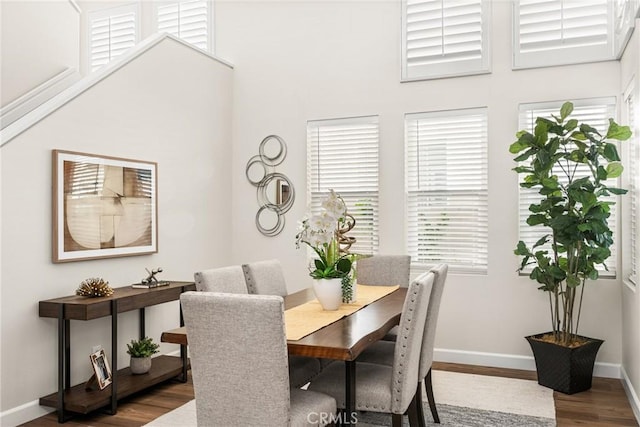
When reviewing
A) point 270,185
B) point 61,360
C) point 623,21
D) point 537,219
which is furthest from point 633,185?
point 61,360

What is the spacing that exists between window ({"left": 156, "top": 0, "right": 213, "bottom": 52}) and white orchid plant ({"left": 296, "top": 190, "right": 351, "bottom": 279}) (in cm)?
348

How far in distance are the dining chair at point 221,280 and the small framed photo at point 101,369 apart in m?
1.13

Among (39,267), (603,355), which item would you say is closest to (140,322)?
(39,267)

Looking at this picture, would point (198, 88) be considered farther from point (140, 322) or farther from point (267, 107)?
point (140, 322)

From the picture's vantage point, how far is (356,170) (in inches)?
204

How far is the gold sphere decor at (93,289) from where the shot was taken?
3628 millimetres

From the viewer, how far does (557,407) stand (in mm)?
3666

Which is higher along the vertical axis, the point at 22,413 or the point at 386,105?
the point at 386,105

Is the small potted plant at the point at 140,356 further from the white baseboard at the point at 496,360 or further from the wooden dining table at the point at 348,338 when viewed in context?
the white baseboard at the point at 496,360

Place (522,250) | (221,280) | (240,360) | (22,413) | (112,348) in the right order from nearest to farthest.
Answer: (240,360) → (221,280) → (22,413) → (112,348) → (522,250)

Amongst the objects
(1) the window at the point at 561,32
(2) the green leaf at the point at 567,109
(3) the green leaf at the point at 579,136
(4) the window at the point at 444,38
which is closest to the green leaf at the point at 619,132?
(3) the green leaf at the point at 579,136

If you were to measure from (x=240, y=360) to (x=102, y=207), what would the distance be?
2.33m

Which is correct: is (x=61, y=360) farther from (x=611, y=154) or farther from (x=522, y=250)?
(x=611, y=154)

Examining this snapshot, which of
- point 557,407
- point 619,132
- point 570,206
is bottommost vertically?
point 557,407
